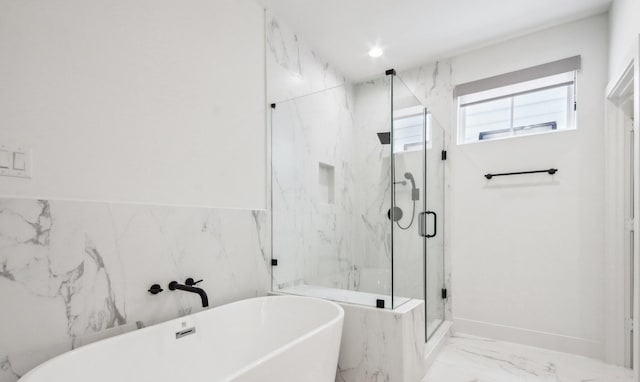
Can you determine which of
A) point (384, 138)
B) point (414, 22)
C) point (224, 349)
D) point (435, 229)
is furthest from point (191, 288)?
point (414, 22)

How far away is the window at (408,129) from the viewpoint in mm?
2104

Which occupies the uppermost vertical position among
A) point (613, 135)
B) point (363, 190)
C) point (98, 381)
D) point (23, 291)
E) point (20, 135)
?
point (613, 135)

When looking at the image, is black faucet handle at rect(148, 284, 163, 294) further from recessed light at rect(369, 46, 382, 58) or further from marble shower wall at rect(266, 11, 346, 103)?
recessed light at rect(369, 46, 382, 58)

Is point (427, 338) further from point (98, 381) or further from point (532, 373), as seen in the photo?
point (98, 381)

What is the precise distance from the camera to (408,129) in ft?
7.49

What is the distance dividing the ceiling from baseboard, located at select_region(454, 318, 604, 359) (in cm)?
245

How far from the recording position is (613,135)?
7.73ft

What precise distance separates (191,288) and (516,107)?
2.94 meters

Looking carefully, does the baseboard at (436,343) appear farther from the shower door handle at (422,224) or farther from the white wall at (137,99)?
the white wall at (137,99)

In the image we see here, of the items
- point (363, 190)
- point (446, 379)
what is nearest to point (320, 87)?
point (363, 190)

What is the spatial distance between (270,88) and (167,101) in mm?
872

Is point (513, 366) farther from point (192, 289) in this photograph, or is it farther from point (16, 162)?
point (16, 162)

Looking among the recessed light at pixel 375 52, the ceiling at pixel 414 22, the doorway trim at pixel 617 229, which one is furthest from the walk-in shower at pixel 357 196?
the doorway trim at pixel 617 229

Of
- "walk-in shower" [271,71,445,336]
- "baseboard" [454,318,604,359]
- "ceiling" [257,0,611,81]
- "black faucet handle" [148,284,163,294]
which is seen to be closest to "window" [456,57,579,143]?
"ceiling" [257,0,611,81]
